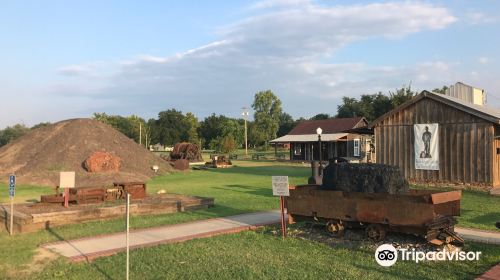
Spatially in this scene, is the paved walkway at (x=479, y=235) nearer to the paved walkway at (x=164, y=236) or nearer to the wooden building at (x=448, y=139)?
the paved walkway at (x=164, y=236)

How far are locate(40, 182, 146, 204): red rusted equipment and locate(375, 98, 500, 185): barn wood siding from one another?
43.1 ft

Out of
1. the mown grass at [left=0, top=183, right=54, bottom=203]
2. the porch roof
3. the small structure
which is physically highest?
the porch roof

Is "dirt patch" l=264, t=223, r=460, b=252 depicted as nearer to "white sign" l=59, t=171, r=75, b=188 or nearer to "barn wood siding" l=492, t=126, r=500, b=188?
"white sign" l=59, t=171, r=75, b=188

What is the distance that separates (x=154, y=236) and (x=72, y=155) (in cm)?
2287

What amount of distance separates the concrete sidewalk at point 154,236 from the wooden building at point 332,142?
3391cm

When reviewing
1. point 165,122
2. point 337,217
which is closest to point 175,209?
point 337,217

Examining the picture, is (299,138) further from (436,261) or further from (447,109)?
(436,261)

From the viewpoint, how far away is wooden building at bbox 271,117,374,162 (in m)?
47.4

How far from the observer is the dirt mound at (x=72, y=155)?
94.1ft

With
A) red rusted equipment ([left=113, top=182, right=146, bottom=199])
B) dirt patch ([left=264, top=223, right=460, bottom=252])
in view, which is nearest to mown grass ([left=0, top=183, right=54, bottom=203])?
red rusted equipment ([left=113, top=182, right=146, bottom=199])

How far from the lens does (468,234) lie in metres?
10.3

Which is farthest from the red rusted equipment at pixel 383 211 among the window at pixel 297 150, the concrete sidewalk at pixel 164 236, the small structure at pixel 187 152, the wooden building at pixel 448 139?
the small structure at pixel 187 152

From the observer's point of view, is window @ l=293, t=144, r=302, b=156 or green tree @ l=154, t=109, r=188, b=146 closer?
window @ l=293, t=144, r=302, b=156

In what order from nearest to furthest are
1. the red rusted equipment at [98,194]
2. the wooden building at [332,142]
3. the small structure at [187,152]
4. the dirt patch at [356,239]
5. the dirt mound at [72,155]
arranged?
the dirt patch at [356,239], the red rusted equipment at [98,194], the dirt mound at [72,155], the wooden building at [332,142], the small structure at [187,152]
